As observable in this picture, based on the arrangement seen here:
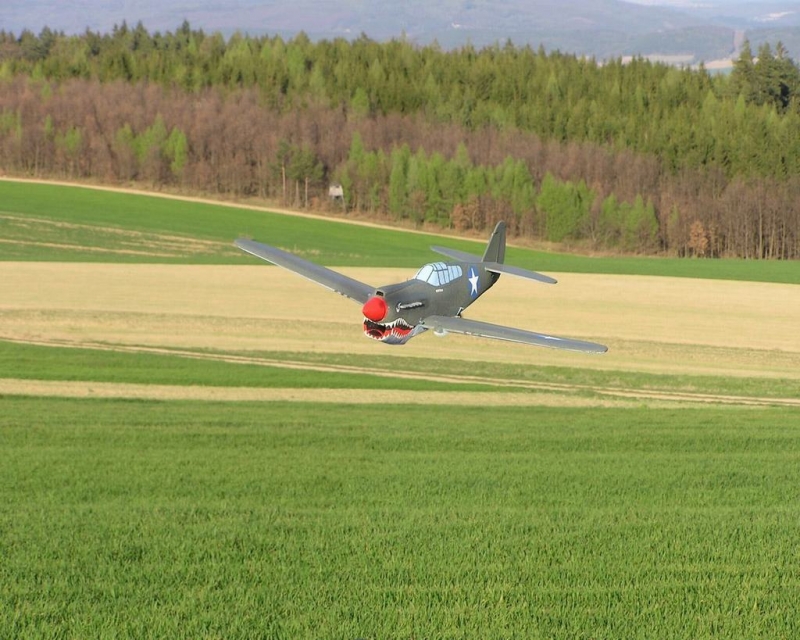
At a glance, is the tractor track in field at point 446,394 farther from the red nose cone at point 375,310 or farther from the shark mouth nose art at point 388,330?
the red nose cone at point 375,310

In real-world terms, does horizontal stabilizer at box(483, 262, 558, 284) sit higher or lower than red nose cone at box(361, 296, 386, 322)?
higher

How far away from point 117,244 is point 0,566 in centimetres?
6859

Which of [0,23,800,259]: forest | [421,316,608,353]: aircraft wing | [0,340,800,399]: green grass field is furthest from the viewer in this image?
[0,23,800,259]: forest

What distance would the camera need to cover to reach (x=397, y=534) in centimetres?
1433

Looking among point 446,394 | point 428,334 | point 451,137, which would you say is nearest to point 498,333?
point 446,394

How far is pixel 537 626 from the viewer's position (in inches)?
435

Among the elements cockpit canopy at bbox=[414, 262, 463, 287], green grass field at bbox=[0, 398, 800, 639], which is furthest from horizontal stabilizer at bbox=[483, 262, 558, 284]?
green grass field at bbox=[0, 398, 800, 639]

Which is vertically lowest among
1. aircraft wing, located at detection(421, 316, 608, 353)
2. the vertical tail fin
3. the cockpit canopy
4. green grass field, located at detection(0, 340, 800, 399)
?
green grass field, located at detection(0, 340, 800, 399)

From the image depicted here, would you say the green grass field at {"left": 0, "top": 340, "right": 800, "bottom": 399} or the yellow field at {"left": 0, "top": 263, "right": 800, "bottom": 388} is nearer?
the green grass field at {"left": 0, "top": 340, "right": 800, "bottom": 399}

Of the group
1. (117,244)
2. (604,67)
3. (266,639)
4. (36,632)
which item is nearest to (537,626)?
(266,639)

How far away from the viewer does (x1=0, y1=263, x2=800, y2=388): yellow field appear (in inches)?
1597

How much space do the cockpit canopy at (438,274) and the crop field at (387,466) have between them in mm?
3342

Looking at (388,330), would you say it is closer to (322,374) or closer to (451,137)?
(322,374)

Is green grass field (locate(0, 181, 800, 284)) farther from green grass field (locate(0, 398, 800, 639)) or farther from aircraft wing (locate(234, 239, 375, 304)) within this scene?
aircraft wing (locate(234, 239, 375, 304))
